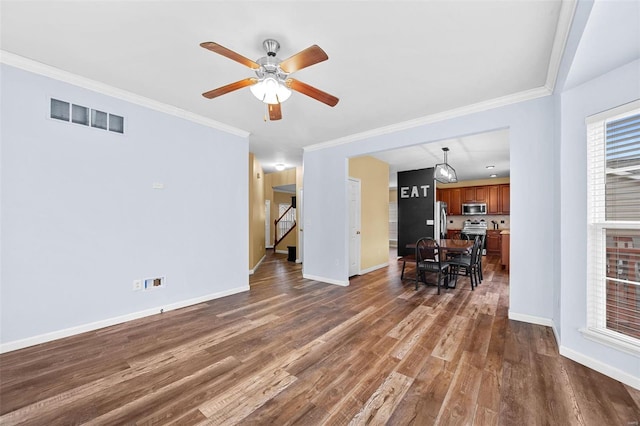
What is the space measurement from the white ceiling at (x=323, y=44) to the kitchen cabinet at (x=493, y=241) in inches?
268

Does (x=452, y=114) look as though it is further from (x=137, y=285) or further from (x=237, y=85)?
(x=137, y=285)

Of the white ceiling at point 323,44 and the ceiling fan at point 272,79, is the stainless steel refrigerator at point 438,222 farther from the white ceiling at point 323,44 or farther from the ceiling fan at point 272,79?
the ceiling fan at point 272,79

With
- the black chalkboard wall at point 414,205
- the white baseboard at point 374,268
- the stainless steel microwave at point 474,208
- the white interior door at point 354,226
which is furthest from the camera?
the stainless steel microwave at point 474,208

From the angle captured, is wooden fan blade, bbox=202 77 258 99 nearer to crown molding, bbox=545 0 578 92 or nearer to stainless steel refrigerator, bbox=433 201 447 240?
crown molding, bbox=545 0 578 92

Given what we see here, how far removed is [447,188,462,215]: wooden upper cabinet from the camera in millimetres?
9148

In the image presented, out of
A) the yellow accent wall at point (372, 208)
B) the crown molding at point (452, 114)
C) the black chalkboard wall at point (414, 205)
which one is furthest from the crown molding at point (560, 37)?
the black chalkboard wall at point (414, 205)

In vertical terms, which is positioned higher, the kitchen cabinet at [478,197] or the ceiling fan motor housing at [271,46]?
the ceiling fan motor housing at [271,46]

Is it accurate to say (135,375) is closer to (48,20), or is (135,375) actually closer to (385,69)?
(48,20)

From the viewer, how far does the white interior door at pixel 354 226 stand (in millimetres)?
5445

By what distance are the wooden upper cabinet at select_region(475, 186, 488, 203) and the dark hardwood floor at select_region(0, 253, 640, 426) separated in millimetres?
6565

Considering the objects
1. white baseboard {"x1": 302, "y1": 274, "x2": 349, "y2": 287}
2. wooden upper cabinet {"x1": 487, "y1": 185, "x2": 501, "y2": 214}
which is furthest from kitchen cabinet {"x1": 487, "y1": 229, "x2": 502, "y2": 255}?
white baseboard {"x1": 302, "y1": 274, "x2": 349, "y2": 287}

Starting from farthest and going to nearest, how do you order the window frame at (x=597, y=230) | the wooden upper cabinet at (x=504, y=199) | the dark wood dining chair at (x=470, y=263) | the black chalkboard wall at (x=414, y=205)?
the wooden upper cabinet at (x=504, y=199), the black chalkboard wall at (x=414, y=205), the dark wood dining chair at (x=470, y=263), the window frame at (x=597, y=230)

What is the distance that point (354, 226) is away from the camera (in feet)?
18.3

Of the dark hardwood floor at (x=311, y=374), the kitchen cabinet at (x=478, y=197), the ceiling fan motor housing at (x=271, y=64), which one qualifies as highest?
the ceiling fan motor housing at (x=271, y=64)
